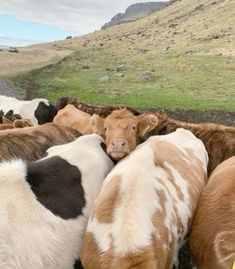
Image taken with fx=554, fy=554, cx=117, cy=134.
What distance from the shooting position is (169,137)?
827cm

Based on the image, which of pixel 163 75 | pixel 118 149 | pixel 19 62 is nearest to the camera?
pixel 118 149

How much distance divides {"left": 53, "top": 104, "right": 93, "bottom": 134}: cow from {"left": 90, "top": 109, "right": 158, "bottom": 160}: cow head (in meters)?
2.15

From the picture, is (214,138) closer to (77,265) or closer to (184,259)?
(184,259)

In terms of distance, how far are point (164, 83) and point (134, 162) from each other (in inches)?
1422

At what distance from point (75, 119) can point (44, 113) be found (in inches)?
135

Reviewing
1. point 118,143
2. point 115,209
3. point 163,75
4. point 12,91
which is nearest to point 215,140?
point 118,143

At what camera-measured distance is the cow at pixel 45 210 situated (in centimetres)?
513

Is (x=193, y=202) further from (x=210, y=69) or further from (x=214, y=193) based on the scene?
(x=210, y=69)

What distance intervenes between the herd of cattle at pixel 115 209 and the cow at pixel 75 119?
3361 mm

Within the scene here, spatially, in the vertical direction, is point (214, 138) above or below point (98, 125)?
below

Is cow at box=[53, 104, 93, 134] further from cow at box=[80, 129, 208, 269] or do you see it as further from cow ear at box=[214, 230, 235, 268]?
cow ear at box=[214, 230, 235, 268]

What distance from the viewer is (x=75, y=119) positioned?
11.8 m

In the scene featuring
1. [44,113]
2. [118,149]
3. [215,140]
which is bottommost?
[44,113]

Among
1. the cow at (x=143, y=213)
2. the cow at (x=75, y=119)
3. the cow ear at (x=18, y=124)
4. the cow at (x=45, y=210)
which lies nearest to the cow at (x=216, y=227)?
the cow at (x=143, y=213)
